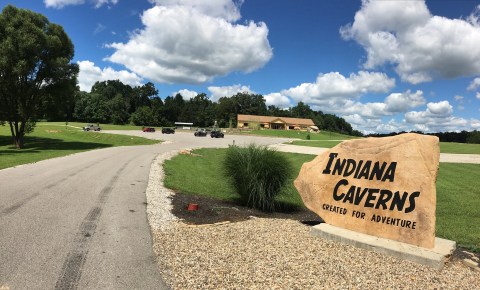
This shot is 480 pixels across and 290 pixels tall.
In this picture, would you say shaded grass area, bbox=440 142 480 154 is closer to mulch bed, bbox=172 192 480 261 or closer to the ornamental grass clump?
mulch bed, bbox=172 192 480 261

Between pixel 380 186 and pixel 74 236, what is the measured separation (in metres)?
5.94

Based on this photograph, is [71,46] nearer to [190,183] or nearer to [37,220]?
[190,183]

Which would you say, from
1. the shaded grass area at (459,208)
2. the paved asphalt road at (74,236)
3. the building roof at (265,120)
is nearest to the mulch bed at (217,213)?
the paved asphalt road at (74,236)

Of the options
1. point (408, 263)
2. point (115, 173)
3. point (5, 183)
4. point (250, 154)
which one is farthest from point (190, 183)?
point (408, 263)

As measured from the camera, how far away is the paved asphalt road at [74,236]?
489cm

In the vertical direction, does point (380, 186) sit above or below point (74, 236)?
above

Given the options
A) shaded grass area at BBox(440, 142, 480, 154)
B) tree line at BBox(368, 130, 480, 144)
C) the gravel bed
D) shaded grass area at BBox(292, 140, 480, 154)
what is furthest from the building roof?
the gravel bed

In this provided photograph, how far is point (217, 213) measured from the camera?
914cm

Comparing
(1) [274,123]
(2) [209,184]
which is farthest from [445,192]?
(1) [274,123]

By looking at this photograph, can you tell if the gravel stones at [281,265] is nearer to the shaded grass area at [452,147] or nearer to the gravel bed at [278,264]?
the gravel bed at [278,264]

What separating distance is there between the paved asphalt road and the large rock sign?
386 cm

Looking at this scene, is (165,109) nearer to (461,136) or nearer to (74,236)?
(461,136)

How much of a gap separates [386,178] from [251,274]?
143 inches

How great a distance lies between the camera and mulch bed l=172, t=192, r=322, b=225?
8.59 meters
